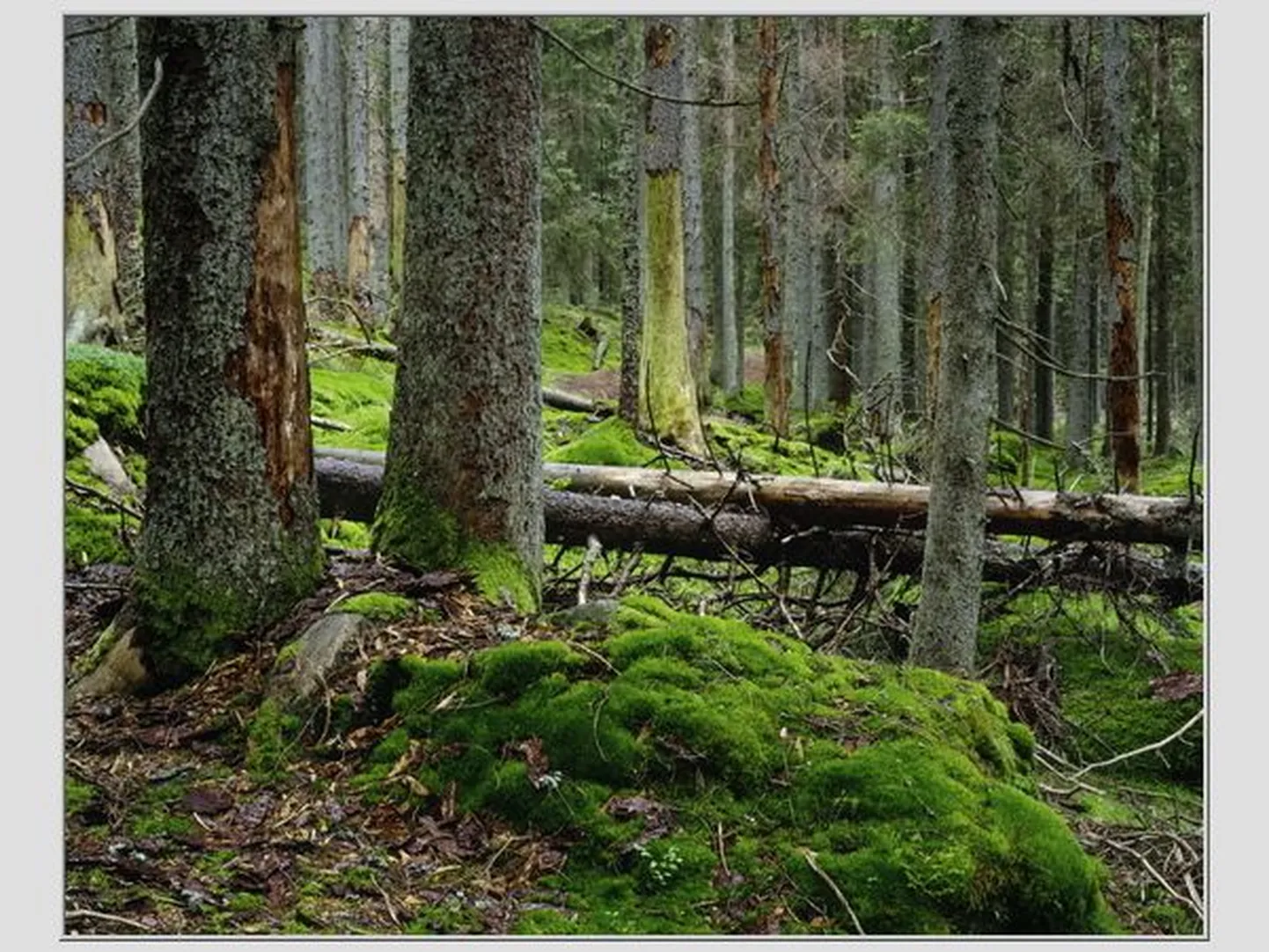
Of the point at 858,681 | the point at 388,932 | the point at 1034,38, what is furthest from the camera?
the point at 1034,38

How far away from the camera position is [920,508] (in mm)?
6953

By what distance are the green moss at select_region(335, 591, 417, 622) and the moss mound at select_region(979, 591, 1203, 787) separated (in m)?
3.47

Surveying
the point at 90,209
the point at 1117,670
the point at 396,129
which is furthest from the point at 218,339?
the point at 396,129

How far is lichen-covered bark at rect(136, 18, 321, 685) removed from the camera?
174 inches

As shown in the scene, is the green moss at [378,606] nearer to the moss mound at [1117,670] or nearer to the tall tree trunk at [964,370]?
the tall tree trunk at [964,370]

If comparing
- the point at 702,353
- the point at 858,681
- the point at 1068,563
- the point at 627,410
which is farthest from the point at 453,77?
the point at 702,353

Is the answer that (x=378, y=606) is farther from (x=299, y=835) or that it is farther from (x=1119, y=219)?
(x=1119, y=219)

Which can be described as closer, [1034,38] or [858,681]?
[858,681]

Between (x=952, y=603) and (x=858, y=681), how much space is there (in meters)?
1.40

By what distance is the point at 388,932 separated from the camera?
10.3 ft

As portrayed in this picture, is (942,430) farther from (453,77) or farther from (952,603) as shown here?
(453,77)

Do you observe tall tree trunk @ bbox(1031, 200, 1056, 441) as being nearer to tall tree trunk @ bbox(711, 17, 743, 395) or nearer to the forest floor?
tall tree trunk @ bbox(711, 17, 743, 395)

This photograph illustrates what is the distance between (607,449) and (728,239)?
14336 mm

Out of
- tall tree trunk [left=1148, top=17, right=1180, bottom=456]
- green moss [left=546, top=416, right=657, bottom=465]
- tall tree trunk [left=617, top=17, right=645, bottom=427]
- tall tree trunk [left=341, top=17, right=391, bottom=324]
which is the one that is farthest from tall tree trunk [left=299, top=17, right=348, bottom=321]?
tall tree trunk [left=1148, top=17, right=1180, bottom=456]
